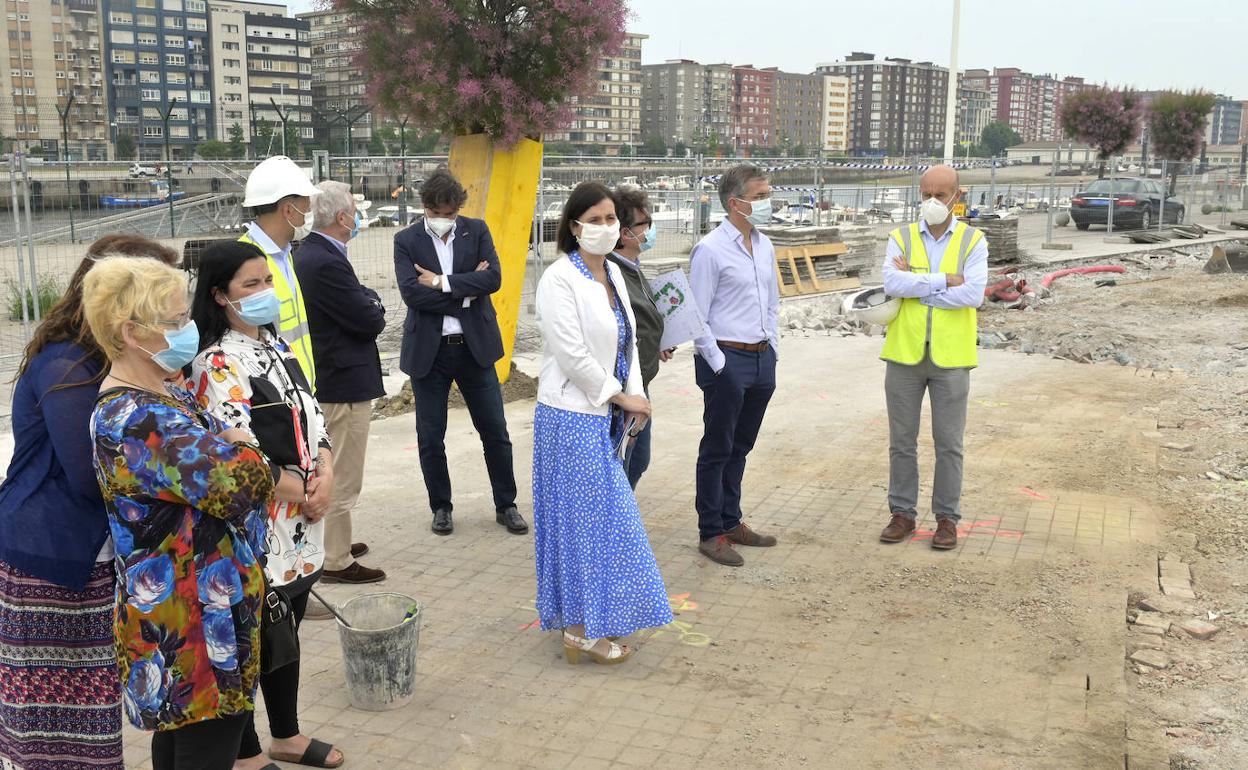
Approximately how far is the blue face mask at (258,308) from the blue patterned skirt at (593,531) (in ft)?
4.64

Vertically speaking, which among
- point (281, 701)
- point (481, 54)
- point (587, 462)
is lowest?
point (281, 701)

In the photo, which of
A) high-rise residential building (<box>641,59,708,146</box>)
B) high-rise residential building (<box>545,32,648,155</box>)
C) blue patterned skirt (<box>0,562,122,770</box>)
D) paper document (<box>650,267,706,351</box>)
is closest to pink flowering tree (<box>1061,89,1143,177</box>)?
paper document (<box>650,267,706,351</box>)

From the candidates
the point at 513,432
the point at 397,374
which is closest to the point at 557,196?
the point at 397,374

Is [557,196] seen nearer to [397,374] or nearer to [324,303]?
[397,374]

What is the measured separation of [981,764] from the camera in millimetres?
3863

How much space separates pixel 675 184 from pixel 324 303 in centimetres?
1290

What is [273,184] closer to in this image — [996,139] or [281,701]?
[281,701]

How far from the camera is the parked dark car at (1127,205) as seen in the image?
29.1 metres

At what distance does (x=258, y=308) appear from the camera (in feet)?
11.0

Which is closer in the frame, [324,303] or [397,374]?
[324,303]

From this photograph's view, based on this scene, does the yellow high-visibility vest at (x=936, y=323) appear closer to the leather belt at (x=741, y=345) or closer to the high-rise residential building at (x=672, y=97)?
the leather belt at (x=741, y=345)

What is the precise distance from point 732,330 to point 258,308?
2921 mm

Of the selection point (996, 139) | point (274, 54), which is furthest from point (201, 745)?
point (996, 139)

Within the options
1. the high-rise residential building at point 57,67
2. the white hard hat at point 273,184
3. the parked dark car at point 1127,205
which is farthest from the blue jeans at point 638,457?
the high-rise residential building at point 57,67
